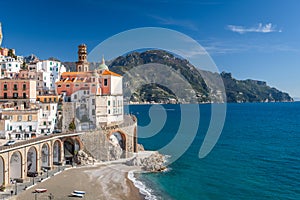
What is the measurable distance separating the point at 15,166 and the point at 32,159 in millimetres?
4521

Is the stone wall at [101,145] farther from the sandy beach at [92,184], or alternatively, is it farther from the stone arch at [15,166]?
the stone arch at [15,166]

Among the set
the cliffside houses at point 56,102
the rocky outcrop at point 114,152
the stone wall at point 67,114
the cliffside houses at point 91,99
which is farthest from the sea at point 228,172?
the stone wall at point 67,114

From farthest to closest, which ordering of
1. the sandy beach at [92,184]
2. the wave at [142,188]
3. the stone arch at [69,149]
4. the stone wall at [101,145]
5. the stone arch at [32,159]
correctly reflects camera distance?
the stone wall at [101,145] < the stone arch at [69,149] < the stone arch at [32,159] < the wave at [142,188] < the sandy beach at [92,184]

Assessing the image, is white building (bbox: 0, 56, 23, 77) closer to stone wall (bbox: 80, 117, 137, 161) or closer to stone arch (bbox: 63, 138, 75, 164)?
stone arch (bbox: 63, 138, 75, 164)

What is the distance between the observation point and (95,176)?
50.2 m

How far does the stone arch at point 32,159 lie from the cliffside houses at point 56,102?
7.52 metres

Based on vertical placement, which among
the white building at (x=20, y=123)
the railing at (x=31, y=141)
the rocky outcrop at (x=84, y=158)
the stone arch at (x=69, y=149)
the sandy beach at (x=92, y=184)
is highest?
the white building at (x=20, y=123)

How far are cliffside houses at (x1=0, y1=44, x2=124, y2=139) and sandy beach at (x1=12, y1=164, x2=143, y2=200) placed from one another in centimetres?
1318

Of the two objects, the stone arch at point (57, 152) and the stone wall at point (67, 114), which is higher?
the stone wall at point (67, 114)

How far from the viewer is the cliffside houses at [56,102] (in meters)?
57.6

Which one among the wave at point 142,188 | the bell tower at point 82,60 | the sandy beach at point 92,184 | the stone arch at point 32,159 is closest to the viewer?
the sandy beach at point 92,184

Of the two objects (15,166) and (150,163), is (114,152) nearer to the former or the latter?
(150,163)

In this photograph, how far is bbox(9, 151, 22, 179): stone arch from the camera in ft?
149

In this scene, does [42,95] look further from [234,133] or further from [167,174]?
[234,133]
